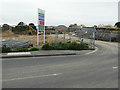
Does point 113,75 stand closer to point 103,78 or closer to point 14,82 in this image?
point 103,78

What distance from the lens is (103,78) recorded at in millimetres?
6426

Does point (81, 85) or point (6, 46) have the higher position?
point (6, 46)

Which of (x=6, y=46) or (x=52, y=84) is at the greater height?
(x=6, y=46)

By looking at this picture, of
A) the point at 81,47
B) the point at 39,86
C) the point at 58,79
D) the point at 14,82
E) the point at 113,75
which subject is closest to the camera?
the point at 39,86

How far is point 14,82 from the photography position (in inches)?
227

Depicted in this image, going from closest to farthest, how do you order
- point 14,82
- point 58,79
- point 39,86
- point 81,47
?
point 39,86, point 14,82, point 58,79, point 81,47

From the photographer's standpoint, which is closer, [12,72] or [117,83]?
[117,83]

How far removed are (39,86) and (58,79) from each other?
1113mm

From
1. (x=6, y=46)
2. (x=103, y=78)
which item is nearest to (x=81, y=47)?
(x=6, y=46)

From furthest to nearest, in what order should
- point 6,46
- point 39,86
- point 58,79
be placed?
point 6,46
point 58,79
point 39,86

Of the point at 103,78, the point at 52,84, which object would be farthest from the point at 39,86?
the point at 103,78

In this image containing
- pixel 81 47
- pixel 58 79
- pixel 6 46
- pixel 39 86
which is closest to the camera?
pixel 39 86

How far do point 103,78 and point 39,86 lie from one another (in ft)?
10.1

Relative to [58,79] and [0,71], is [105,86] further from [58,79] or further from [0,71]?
[0,71]
